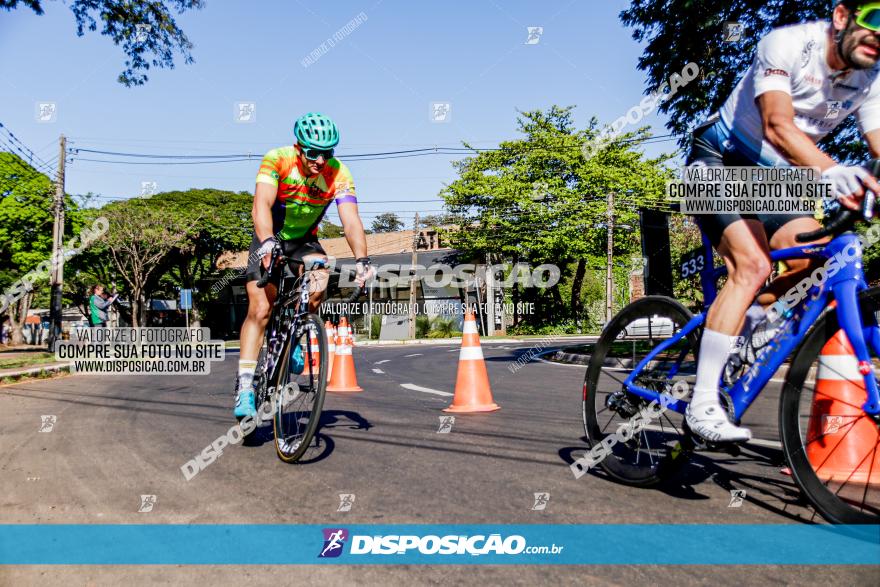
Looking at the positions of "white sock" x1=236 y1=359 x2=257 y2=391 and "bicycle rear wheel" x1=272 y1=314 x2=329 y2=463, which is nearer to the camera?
"bicycle rear wheel" x1=272 y1=314 x2=329 y2=463

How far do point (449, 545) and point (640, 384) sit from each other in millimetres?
1523

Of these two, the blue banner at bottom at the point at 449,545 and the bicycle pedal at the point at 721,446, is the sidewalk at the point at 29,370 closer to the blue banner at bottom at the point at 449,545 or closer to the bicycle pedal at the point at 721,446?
the blue banner at bottom at the point at 449,545

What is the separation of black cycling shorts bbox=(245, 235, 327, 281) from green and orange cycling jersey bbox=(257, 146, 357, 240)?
0.15 ft

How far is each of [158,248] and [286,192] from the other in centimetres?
4076

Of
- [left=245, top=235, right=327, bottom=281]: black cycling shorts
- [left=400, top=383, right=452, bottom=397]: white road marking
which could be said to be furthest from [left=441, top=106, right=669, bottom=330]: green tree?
[left=245, top=235, right=327, bottom=281]: black cycling shorts

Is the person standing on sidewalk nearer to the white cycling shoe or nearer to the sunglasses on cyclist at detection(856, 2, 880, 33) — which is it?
the white cycling shoe

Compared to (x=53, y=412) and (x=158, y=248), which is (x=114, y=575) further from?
(x=158, y=248)

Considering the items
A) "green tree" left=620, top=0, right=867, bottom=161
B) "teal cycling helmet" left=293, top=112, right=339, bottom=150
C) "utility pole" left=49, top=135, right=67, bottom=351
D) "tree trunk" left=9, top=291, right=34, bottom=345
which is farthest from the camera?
"tree trunk" left=9, top=291, right=34, bottom=345

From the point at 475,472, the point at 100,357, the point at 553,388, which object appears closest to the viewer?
the point at 475,472

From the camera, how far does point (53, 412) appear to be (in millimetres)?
6957

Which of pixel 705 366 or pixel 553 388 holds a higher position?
pixel 705 366

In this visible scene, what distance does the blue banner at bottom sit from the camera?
2289mm

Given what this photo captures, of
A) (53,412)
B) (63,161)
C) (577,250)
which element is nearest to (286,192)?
(53,412)

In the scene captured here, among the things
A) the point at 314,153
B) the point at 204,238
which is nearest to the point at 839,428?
the point at 314,153
